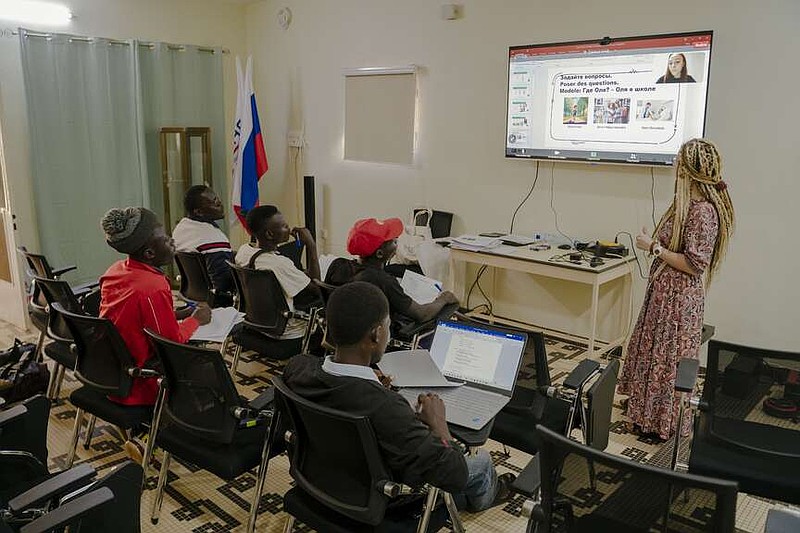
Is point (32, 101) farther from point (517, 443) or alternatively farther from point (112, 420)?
point (517, 443)

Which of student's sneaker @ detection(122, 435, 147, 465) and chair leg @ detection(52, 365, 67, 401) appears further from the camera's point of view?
chair leg @ detection(52, 365, 67, 401)

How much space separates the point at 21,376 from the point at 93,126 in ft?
8.73

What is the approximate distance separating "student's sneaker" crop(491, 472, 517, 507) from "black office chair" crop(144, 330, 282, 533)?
87 cm

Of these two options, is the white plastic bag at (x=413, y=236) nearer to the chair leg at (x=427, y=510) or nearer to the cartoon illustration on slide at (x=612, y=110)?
the cartoon illustration on slide at (x=612, y=110)

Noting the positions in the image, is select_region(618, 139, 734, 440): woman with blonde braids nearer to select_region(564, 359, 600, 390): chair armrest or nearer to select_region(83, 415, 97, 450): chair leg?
select_region(564, 359, 600, 390): chair armrest

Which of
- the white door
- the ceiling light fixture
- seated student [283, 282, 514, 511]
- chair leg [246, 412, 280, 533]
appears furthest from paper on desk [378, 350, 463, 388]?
the ceiling light fixture

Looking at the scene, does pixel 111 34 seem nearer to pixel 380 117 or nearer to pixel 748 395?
pixel 380 117

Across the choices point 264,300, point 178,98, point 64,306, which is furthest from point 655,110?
point 178,98

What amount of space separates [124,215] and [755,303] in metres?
3.62

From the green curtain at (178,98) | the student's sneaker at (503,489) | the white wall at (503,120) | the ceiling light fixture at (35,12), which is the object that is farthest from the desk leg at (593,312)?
the ceiling light fixture at (35,12)

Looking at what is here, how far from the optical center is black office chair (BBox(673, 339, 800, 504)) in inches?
80.4

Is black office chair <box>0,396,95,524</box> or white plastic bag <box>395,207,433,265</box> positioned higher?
white plastic bag <box>395,207,433,265</box>

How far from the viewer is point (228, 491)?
9.12ft

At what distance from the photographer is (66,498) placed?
173 cm
